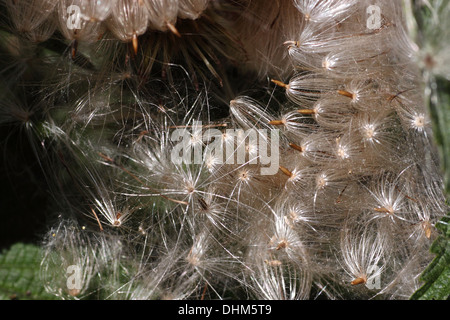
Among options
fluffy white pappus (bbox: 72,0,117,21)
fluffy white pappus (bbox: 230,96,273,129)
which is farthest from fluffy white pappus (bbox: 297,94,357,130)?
fluffy white pappus (bbox: 72,0,117,21)

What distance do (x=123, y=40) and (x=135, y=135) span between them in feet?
0.94

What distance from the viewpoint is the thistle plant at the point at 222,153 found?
4.08 ft

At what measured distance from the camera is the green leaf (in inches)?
51.5

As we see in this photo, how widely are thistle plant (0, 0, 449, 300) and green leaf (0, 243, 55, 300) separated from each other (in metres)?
0.03

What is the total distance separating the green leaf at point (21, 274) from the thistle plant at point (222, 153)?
3cm

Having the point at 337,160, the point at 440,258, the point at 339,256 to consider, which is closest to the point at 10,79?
the point at 337,160

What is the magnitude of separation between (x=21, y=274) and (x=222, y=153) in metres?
0.71

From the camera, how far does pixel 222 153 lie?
4.19 feet

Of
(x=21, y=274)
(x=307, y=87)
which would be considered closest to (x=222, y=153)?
(x=307, y=87)

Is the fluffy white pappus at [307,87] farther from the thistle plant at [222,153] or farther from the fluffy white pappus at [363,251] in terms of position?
the fluffy white pappus at [363,251]

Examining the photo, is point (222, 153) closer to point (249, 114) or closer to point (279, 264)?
point (249, 114)

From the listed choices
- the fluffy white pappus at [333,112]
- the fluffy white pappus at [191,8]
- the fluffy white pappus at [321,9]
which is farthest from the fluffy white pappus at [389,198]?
the fluffy white pappus at [191,8]

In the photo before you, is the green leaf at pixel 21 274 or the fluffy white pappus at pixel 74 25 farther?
the green leaf at pixel 21 274

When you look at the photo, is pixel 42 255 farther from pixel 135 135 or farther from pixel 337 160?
pixel 337 160
